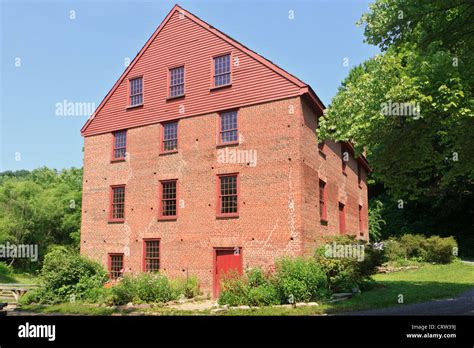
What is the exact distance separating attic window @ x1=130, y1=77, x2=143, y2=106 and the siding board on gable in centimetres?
34

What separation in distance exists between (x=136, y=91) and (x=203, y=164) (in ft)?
22.8

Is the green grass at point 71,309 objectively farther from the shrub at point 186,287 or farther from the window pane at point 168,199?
the window pane at point 168,199

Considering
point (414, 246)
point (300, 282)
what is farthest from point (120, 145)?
point (414, 246)

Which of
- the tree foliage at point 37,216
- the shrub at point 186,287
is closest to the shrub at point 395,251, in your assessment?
the shrub at point 186,287

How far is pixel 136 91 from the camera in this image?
975 inches

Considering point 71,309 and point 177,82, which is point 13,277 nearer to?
point 71,309

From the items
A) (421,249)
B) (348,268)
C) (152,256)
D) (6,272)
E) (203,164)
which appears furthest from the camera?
(6,272)

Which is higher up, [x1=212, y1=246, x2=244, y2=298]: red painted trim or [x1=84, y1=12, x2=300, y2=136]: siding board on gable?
[x1=84, y1=12, x2=300, y2=136]: siding board on gable

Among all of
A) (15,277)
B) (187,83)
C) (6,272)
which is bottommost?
(15,277)

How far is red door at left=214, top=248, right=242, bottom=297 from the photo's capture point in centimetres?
1927

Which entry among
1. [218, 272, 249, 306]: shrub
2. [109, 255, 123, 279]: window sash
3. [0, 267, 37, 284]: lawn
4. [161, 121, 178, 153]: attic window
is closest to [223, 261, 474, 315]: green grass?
[218, 272, 249, 306]: shrub

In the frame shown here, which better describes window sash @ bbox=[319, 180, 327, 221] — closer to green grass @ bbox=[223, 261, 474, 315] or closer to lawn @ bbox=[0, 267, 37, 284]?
green grass @ bbox=[223, 261, 474, 315]

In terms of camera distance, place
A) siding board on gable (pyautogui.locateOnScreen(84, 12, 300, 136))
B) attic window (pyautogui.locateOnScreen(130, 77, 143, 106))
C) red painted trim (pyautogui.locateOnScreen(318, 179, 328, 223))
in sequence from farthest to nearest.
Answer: attic window (pyautogui.locateOnScreen(130, 77, 143, 106)) < red painted trim (pyautogui.locateOnScreen(318, 179, 328, 223)) < siding board on gable (pyautogui.locateOnScreen(84, 12, 300, 136))
